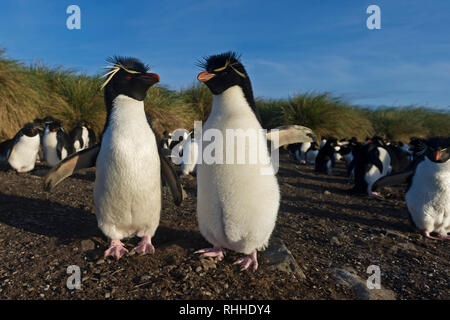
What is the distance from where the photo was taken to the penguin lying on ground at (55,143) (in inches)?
272

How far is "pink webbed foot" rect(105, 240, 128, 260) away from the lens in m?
2.30

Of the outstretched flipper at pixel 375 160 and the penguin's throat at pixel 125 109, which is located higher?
the penguin's throat at pixel 125 109

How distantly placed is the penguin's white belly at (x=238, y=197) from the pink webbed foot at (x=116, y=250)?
699mm

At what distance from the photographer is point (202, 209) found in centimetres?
224

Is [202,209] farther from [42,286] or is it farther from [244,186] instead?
[42,286]

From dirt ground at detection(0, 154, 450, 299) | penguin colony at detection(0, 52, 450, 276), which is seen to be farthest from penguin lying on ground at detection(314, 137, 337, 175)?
penguin colony at detection(0, 52, 450, 276)

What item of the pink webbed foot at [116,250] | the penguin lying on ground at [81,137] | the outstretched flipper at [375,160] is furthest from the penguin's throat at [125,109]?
the penguin lying on ground at [81,137]

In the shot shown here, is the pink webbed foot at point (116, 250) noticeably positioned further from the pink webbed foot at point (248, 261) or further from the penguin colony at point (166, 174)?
the pink webbed foot at point (248, 261)

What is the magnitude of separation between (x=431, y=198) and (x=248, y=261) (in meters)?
2.47

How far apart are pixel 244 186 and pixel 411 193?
8.53 feet

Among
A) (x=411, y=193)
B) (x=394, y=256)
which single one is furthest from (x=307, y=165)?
(x=394, y=256)

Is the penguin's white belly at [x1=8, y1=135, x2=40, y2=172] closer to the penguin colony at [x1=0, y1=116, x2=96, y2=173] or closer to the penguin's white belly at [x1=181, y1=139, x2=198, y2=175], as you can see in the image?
the penguin colony at [x1=0, y1=116, x2=96, y2=173]

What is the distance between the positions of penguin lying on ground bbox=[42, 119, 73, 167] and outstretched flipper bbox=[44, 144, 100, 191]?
4.73 metres

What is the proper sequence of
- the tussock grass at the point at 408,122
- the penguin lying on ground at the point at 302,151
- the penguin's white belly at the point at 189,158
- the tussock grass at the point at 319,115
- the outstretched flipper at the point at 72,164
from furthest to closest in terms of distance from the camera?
1. the tussock grass at the point at 408,122
2. the tussock grass at the point at 319,115
3. the penguin lying on ground at the point at 302,151
4. the penguin's white belly at the point at 189,158
5. the outstretched flipper at the point at 72,164
